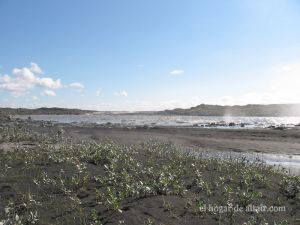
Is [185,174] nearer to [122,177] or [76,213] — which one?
[122,177]

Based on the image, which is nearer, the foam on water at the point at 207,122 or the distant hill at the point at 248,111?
the foam on water at the point at 207,122

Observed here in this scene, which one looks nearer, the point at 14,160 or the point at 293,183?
the point at 293,183

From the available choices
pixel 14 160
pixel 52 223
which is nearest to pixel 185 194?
pixel 52 223

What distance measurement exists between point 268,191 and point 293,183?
1050 millimetres

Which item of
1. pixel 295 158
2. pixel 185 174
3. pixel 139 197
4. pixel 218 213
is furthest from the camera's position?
pixel 295 158

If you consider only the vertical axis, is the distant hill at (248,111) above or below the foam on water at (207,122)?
above

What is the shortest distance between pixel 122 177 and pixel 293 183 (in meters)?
5.63

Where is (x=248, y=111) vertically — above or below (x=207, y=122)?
above

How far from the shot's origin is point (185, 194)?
413 inches

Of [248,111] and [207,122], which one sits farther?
[248,111]

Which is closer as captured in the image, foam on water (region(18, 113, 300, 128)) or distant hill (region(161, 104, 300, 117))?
foam on water (region(18, 113, 300, 128))

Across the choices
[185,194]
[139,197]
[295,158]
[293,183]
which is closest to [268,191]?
[293,183]

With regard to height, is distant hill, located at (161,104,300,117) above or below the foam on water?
above

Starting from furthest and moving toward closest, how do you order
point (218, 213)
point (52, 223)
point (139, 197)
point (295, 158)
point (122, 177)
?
1. point (295, 158)
2. point (122, 177)
3. point (139, 197)
4. point (218, 213)
5. point (52, 223)
